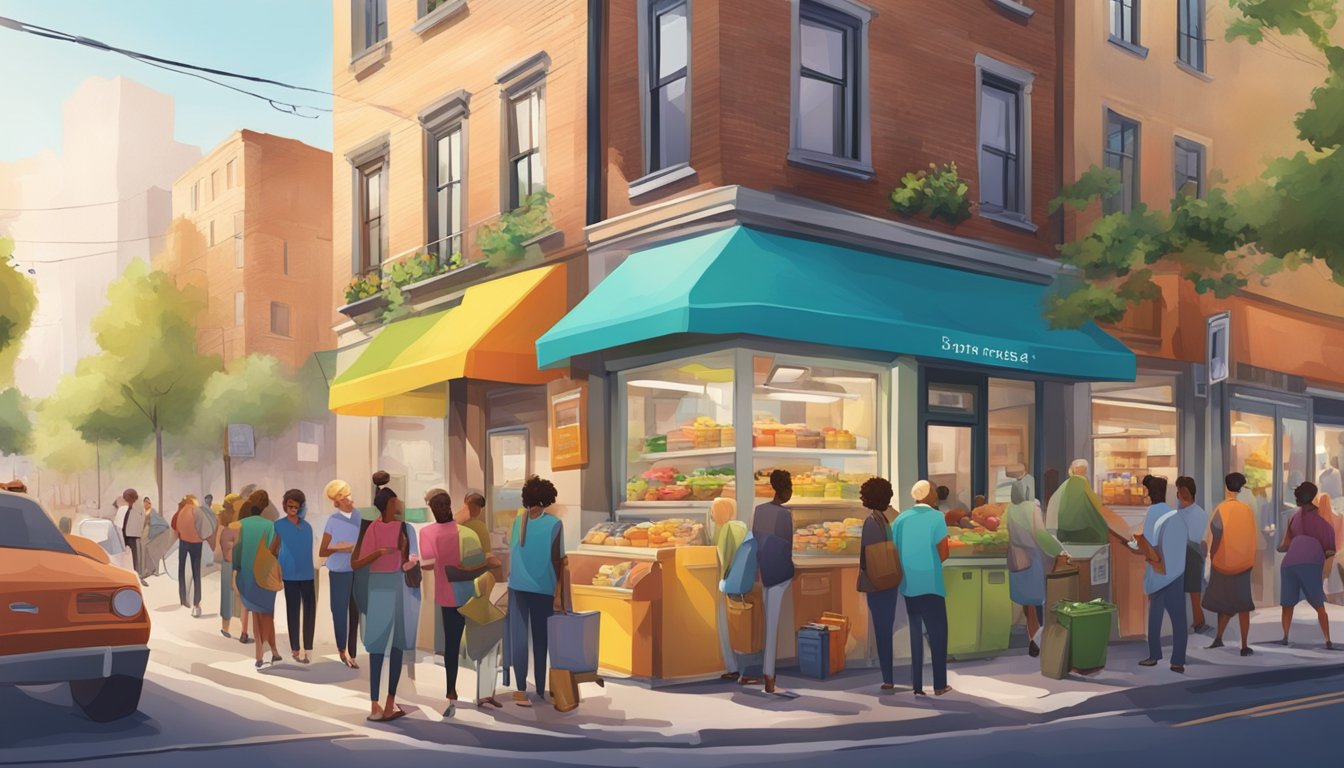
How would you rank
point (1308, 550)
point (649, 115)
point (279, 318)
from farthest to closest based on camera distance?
point (279, 318)
point (649, 115)
point (1308, 550)

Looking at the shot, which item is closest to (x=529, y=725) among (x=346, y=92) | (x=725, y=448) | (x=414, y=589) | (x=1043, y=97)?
(x=414, y=589)

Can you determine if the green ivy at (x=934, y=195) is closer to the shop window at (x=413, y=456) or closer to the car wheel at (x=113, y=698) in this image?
the shop window at (x=413, y=456)

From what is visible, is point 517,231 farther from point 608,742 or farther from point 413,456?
point 608,742

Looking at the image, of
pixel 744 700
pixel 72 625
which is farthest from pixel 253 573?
pixel 744 700

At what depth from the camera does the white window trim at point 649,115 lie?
47.9 ft

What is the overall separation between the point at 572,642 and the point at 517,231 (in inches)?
307

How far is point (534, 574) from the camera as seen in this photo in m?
10.7

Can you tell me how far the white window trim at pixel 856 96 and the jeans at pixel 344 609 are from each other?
268 inches

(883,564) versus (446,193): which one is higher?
(446,193)

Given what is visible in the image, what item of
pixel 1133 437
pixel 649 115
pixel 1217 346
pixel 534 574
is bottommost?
pixel 534 574

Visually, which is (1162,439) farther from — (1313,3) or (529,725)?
(529,725)

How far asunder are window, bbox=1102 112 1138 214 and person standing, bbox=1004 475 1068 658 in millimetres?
7669

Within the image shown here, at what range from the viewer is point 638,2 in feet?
50.9

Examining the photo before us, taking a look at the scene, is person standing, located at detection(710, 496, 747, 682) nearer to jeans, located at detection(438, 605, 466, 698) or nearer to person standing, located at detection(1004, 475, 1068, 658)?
jeans, located at detection(438, 605, 466, 698)
